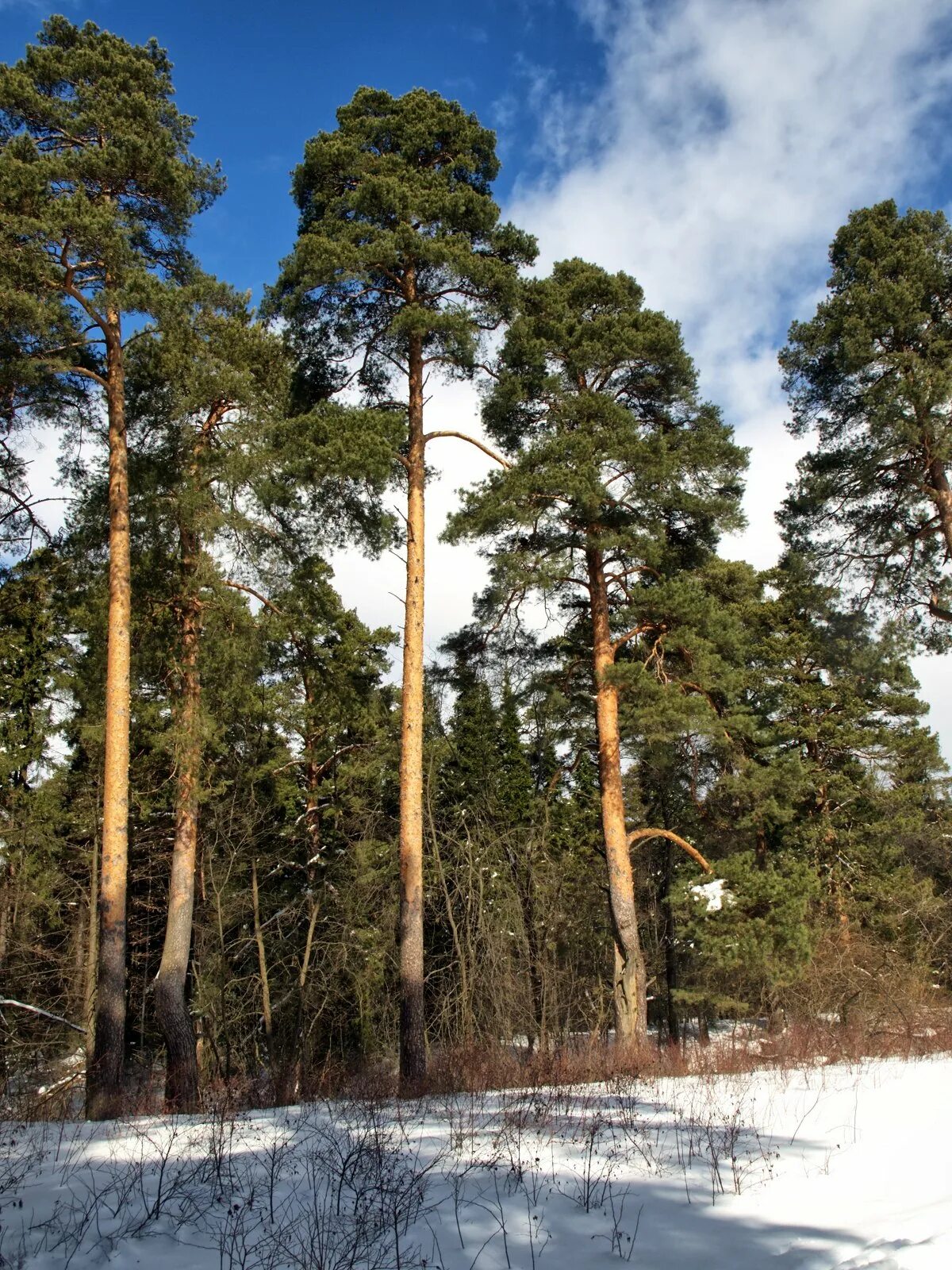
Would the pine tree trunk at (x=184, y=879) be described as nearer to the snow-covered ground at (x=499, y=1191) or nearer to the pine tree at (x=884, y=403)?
the snow-covered ground at (x=499, y=1191)

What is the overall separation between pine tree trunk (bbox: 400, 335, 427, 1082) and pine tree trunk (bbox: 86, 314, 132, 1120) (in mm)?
3262

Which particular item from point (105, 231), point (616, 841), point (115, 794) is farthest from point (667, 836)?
point (105, 231)

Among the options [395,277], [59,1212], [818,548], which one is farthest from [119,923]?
[818,548]

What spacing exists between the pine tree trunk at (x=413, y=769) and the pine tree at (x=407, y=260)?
2cm

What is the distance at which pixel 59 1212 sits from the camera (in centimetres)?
451

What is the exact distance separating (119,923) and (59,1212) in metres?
6.29

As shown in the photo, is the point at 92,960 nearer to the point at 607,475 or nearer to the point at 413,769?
the point at 413,769

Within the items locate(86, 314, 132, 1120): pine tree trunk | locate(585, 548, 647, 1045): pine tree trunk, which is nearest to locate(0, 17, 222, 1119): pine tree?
locate(86, 314, 132, 1120): pine tree trunk

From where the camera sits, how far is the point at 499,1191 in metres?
4.88

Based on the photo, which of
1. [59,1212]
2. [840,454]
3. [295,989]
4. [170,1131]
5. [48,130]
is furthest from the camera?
[295,989]

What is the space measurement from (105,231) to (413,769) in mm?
7889

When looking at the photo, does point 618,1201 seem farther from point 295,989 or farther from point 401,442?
point 295,989

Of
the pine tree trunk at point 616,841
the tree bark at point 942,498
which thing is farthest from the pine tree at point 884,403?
the pine tree trunk at point 616,841

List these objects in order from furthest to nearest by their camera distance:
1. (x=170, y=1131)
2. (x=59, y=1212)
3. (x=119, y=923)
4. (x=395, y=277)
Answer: (x=395, y=277)
(x=119, y=923)
(x=170, y=1131)
(x=59, y=1212)
